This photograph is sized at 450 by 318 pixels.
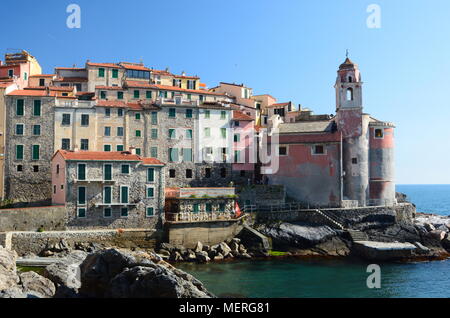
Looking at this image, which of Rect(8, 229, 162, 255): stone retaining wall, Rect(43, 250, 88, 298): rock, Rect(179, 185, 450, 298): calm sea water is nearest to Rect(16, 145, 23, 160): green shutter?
Rect(8, 229, 162, 255): stone retaining wall

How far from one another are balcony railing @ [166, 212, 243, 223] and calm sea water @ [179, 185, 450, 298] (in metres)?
5.55

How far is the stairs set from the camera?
144ft

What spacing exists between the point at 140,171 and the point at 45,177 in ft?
33.0

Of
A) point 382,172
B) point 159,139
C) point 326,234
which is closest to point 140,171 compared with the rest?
point 159,139

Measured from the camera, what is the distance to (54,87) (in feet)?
161

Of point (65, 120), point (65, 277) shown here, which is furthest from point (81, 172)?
point (65, 277)

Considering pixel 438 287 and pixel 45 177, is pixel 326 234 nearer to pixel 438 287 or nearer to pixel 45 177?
pixel 438 287

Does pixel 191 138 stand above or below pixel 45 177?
above

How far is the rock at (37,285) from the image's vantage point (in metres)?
23.1

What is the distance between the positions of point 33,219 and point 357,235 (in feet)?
102

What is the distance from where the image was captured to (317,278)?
3353 cm

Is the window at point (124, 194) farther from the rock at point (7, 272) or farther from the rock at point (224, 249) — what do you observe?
the rock at point (7, 272)

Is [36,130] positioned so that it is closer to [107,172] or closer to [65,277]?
[107,172]

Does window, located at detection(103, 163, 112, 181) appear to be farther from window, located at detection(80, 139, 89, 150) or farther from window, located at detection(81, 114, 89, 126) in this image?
window, located at detection(81, 114, 89, 126)
